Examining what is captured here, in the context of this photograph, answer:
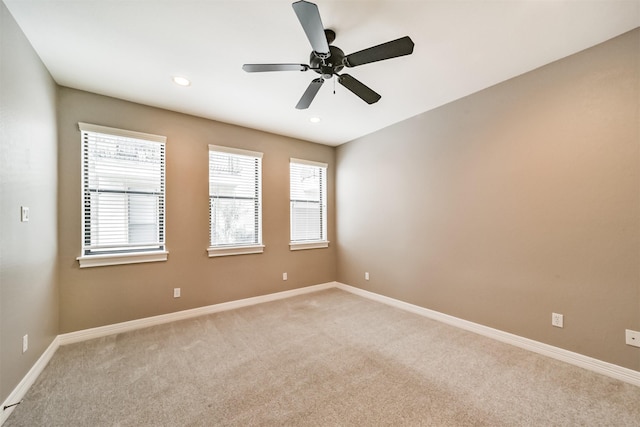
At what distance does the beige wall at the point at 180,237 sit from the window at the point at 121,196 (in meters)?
0.08

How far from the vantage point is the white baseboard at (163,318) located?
273cm

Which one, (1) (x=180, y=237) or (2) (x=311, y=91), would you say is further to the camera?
(1) (x=180, y=237)

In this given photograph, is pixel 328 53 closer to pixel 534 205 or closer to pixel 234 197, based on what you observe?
pixel 534 205

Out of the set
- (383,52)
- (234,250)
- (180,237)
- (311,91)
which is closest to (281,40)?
(311,91)

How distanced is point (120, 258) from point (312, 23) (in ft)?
10.2

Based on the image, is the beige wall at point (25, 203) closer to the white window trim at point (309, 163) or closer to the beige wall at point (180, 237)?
the beige wall at point (180, 237)

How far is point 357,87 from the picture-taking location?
2.10m

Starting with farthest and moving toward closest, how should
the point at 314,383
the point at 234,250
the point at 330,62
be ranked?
1. the point at 234,250
2. the point at 314,383
3. the point at 330,62

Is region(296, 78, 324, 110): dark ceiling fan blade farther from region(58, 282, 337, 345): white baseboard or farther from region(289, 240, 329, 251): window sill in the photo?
region(58, 282, 337, 345): white baseboard

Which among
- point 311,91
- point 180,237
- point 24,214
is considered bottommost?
point 180,237

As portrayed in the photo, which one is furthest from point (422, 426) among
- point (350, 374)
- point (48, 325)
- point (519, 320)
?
point (48, 325)

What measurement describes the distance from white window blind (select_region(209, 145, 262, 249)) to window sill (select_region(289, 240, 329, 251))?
23.5 inches

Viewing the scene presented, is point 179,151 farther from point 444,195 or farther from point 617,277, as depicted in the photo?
point 617,277

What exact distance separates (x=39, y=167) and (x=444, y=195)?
410 centimetres
